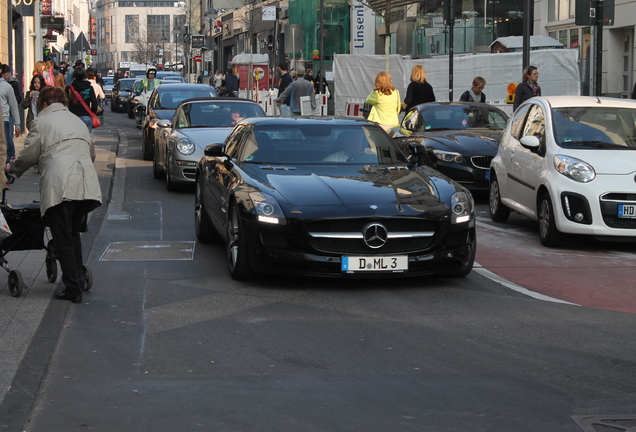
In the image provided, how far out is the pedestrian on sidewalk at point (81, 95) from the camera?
16500mm

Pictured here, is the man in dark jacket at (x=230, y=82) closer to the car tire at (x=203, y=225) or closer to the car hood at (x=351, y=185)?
the car tire at (x=203, y=225)

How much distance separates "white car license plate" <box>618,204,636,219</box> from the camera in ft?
33.0

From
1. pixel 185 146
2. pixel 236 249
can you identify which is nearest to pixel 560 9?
pixel 185 146

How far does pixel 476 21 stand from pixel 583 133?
30864 millimetres

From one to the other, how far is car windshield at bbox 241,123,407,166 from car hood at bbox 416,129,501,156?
4677mm

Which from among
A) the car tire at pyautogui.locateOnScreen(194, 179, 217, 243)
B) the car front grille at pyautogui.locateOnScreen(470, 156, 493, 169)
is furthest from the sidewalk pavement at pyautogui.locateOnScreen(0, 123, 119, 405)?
the car front grille at pyautogui.locateOnScreen(470, 156, 493, 169)

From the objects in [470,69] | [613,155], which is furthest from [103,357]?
[470,69]

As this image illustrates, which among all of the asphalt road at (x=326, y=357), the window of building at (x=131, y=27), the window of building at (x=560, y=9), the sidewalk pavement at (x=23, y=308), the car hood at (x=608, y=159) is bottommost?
the asphalt road at (x=326, y=357)

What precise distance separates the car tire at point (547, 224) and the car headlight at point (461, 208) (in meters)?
2.16

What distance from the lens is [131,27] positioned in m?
170

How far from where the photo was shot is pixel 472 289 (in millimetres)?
8305

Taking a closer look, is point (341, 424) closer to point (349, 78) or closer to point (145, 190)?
point (145, 190)

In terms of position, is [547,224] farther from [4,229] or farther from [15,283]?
[4,229]

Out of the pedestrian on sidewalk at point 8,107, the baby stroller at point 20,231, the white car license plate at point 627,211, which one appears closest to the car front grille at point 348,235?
the baby stroller at point 20,231
